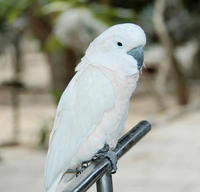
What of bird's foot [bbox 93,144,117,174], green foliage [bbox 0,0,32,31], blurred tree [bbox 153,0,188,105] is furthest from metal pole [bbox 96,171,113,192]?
blurred tree [bbox 153,0,188,105]

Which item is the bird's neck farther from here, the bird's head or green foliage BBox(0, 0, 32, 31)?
green foliage BBox(0, 0, 32, 31)

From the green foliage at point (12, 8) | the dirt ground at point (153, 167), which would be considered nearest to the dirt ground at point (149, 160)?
the dirt ground at point (153, 167)

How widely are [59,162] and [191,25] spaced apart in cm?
650

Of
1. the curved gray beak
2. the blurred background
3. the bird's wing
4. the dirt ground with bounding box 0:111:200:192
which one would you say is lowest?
the bird's wing

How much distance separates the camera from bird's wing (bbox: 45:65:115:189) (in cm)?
96

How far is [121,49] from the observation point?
91cm

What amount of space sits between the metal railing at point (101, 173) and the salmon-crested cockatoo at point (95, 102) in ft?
0.30

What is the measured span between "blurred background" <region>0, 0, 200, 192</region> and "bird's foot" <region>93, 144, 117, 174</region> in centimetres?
143

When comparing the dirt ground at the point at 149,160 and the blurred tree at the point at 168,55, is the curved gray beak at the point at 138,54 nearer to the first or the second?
the dirt ground at the point at 149,160

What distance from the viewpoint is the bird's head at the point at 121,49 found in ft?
2.89

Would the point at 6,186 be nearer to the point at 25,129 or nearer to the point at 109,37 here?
the point at 109,37

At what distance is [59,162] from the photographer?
0.92 metres

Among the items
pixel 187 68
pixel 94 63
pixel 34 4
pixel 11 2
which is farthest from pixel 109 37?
pixel 187 68

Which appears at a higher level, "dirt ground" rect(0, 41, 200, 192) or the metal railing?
"dirt ground" rect(0, 41, 200, 192)
